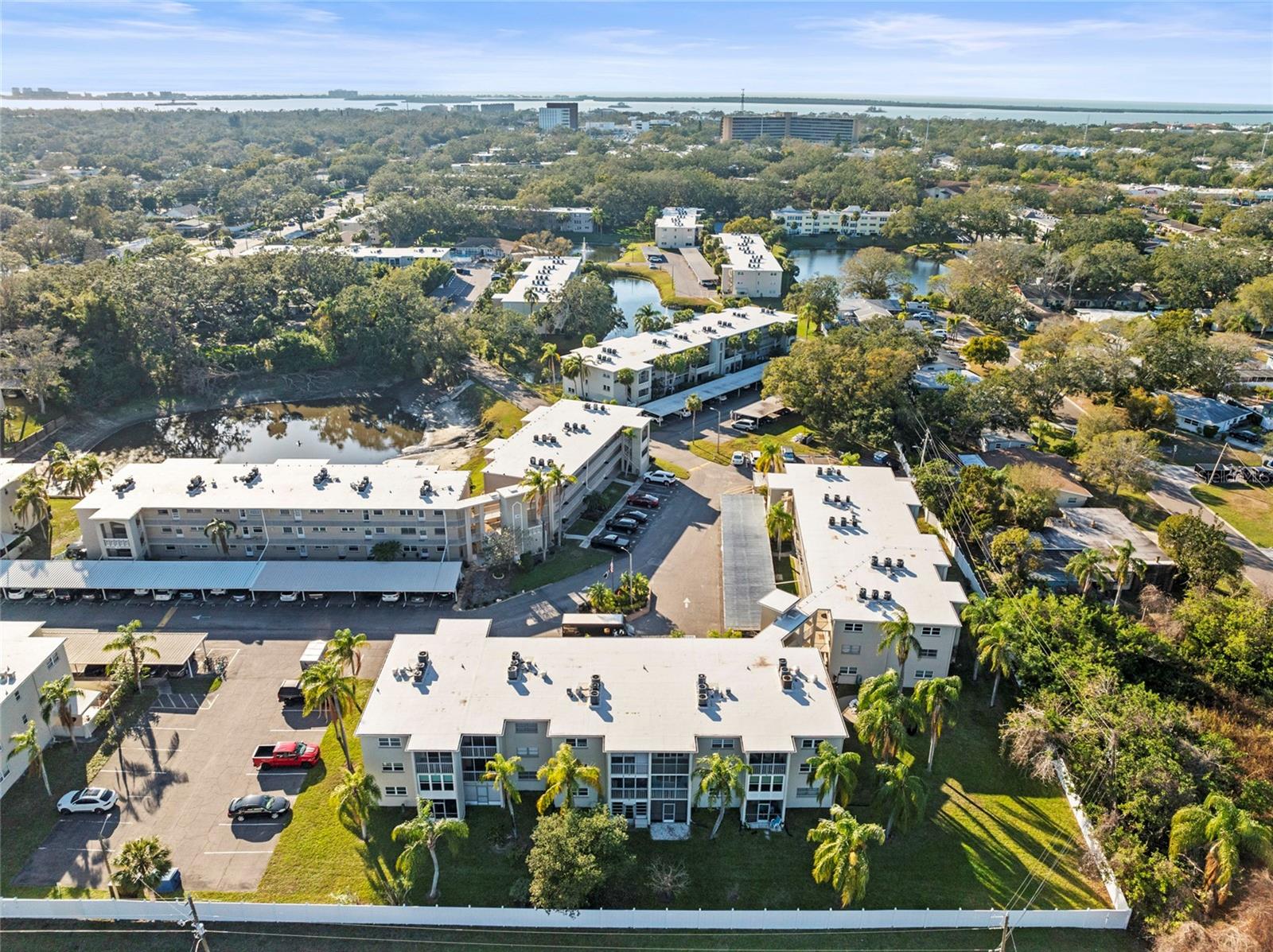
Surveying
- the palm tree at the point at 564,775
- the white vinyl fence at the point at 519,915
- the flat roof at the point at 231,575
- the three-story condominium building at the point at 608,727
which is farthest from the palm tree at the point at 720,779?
the flat roof at the point at 231,575

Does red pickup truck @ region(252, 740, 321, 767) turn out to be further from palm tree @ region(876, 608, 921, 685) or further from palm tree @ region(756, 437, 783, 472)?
palm tree @ region(756, 437, 783, 472)

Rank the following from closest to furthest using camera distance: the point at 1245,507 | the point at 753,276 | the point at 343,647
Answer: the point at 343,647 → the point at 1245,507 → the point at 753,276

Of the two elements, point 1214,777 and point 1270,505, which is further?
point 1270,505

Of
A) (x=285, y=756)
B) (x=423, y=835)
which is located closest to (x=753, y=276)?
(x=285, y=756)

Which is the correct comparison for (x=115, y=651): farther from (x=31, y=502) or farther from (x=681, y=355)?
(x=681, y=355)

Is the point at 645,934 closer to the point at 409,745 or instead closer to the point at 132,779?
the point at 409,745

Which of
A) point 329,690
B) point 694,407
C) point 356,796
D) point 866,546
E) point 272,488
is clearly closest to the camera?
point 356,796

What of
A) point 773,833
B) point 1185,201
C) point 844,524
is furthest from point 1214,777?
point 1185,201
